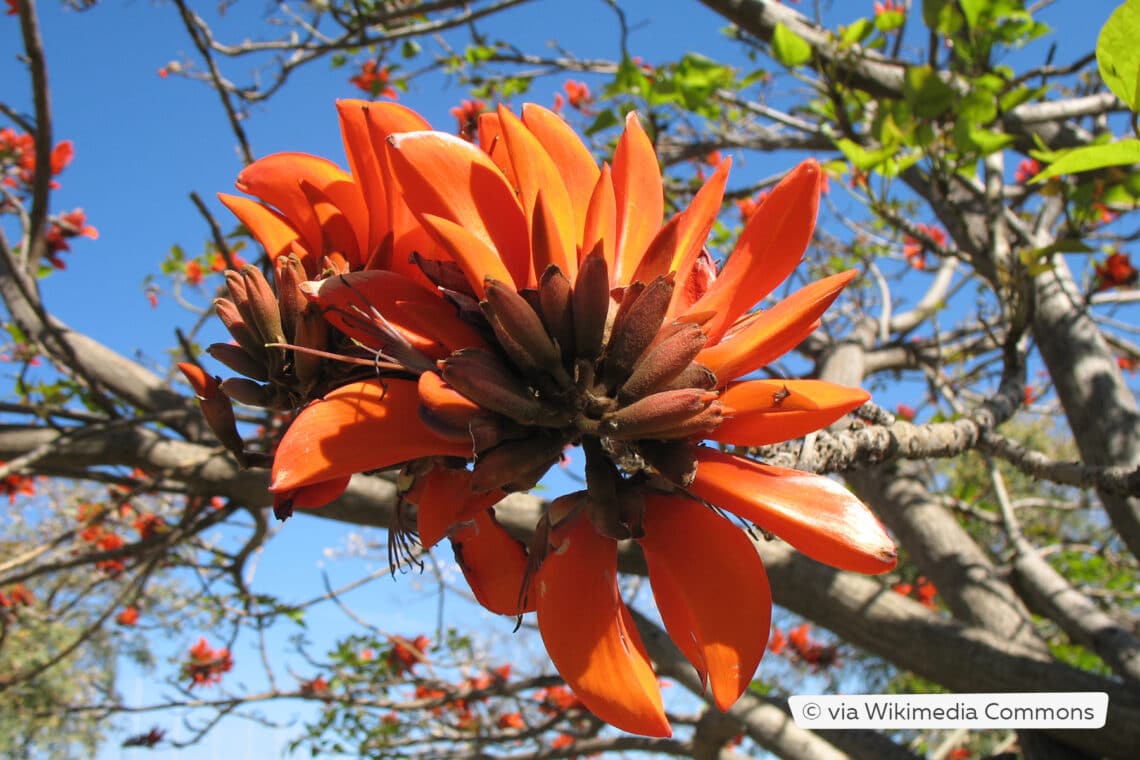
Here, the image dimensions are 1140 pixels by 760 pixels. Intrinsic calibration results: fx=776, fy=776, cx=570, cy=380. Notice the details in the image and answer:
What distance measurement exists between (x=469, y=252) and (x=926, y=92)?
4.68ft

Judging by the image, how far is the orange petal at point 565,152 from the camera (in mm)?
572

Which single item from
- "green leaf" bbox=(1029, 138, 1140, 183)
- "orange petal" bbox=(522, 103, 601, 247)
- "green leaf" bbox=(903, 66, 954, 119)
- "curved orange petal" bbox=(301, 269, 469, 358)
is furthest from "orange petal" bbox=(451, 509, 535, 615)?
"green leaf" bbox=(903, 66, 954, 119)

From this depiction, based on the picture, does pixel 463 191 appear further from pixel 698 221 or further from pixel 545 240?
pixel 698 221

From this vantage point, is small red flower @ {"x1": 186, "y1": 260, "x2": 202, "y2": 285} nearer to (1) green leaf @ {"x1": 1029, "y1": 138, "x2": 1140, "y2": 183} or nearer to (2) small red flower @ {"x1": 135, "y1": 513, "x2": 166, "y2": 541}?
(2) small red flower @ {"x1": 135, "y1": 513, "x2": 166, "y2": 541}

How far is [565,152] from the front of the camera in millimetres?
578

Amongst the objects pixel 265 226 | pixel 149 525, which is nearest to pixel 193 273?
pixel 149 525

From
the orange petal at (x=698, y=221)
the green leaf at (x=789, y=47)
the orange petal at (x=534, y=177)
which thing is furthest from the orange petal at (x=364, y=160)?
the green leaf at (x=789, y=47)

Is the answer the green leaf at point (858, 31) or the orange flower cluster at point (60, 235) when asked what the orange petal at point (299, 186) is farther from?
the orange flower cluster at point (60, 235)

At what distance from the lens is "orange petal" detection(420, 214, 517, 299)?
446 millimetres

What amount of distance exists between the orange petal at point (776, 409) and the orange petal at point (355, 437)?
0.54 ft

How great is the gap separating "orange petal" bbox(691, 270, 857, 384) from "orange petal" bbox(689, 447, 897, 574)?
0.19 feet

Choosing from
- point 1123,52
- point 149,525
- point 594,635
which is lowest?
Answer: point 594,635

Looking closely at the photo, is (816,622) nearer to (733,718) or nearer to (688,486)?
(733,718)

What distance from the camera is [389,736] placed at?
3400 mm
